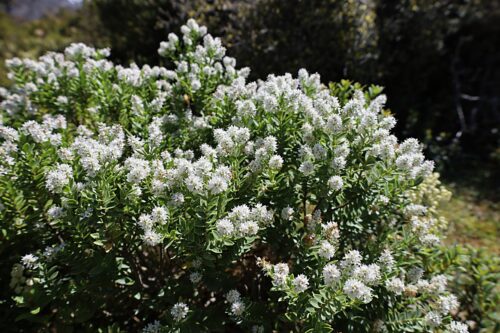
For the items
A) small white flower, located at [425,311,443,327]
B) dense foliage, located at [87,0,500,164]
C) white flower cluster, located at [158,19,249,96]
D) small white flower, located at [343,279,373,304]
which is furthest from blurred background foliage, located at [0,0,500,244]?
small white flower, located at [343,279,373,304]

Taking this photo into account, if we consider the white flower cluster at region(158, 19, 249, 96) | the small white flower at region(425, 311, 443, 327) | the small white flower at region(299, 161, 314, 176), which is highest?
the white flower cluster at region(158, 19, 249, 96)

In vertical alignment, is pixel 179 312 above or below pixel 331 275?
below

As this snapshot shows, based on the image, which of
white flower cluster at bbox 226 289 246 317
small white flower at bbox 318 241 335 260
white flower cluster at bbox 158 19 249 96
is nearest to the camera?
small white flower at bbox 318 241 335 260

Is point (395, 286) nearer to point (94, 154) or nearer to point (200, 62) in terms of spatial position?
point (94, 154)

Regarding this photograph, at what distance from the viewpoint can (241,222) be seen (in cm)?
217

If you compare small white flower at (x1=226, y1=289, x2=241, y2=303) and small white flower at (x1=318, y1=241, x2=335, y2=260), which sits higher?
small white flower at (x1=318, y1=241, x2=335, y2=260)

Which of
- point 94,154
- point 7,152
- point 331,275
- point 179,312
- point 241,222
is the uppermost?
point 7,152

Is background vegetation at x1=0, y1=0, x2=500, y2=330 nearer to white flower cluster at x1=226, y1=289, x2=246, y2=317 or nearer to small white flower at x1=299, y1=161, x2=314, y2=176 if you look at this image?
small white flower at x1=299, y1=161, x2=314, y2=176

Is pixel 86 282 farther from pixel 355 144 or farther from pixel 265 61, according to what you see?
pixel 265 61

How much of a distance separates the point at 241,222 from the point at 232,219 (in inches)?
2.0

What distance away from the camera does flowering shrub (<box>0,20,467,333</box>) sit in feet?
7.09

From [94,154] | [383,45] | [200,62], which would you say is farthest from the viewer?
[383,45]

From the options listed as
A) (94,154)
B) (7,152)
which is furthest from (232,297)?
(7,152)

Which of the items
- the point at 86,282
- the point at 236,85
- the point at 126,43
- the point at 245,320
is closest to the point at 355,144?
the point at 236,85
